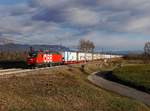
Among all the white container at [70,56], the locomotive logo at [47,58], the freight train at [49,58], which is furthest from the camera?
the white container at [70,56]

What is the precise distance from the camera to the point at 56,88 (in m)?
37.4

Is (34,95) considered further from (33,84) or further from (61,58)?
(61,58)

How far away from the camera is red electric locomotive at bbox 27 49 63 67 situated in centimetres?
6341

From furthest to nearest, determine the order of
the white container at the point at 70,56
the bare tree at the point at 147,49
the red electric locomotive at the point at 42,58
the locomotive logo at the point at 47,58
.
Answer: the bare tree at the point at 147,49 < the white container at the point at 70,56 < the locomotive logo at the point at 47,58 < the red electric locomotive at the point at 42,58

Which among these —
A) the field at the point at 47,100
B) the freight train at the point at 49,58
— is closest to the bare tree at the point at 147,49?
the freight train at the point at 49,58

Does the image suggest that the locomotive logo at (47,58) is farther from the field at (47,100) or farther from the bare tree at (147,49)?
the bare tree at (147,49)

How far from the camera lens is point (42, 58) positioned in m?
66.4

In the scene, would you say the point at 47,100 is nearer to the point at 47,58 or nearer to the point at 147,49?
the point at 47,58

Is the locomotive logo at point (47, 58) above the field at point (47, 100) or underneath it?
above

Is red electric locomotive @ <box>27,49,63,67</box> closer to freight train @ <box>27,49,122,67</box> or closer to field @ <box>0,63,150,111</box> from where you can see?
freight train @ <box>27,49,122,67</box>

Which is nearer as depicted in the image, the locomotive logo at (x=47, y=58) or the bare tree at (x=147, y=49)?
the locomotive logo at (x=47, y=58)

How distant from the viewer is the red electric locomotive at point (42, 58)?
63.4 metres

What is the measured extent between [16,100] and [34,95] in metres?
4.08

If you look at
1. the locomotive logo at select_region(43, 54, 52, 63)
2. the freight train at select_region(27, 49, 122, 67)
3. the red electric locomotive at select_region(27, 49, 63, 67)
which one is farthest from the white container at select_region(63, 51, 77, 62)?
the locomotive logo at select_region(43, 54, 52, 63)
